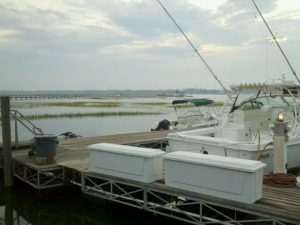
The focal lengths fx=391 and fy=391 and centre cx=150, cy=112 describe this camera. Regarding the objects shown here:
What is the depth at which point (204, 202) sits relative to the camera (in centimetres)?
708

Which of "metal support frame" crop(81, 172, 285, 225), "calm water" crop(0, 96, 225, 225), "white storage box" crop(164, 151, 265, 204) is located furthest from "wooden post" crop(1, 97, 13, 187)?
"white storage box" crop(164, 151, 265, 204)

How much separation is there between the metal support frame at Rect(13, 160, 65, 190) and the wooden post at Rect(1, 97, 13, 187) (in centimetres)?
19

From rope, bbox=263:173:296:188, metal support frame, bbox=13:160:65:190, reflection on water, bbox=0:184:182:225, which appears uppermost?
rope, bbox=263:173:296:188

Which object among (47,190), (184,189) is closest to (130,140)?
(47,190)

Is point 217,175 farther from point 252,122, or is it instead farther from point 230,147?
point 252,122

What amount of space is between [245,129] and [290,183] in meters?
3.99

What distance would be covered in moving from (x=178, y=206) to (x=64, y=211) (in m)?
3.22

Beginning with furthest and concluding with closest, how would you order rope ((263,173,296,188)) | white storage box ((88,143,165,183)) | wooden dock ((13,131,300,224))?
white storage box ((88,143,165,183))
rope ((263,173,296,188))
wooden dock ((13,131,300,224))

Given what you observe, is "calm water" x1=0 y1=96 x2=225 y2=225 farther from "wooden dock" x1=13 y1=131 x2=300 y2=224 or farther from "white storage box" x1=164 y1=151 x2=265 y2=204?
"white storage box" x1=164 y1=151 x2=265 y2=204

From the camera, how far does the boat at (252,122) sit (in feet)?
35.8

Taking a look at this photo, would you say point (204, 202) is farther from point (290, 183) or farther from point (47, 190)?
point (47, 190)

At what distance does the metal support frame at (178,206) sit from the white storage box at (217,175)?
0.24m

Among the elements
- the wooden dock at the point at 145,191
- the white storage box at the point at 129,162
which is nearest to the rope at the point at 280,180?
the wooden dock at the point at 145,191

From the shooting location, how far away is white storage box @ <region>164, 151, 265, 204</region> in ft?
21.9
